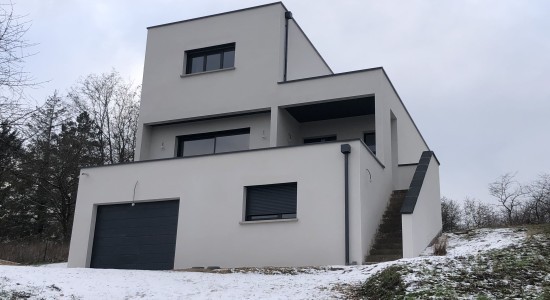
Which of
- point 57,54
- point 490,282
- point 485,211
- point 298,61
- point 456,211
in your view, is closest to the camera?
point 490,282

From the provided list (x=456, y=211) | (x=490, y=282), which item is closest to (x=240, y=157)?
(x=490, y=282)

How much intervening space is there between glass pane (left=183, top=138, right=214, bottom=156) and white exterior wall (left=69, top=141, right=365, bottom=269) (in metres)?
2.83

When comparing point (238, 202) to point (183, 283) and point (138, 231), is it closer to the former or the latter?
point (138, 231)

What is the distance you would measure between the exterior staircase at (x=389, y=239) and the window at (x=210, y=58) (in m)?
7.03

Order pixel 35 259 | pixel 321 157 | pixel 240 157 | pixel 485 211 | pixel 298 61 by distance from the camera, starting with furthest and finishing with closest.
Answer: pixel 485 211, pixel 35 259, pixel 298 61, pixel 240 157, pixel 321 157

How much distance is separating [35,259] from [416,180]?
14879 millimetres

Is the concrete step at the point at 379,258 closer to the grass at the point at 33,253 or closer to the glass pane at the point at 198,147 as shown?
the glass pane at the point at 198,147

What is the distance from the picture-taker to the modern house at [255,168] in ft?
45.5

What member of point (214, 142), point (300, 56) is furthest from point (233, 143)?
point (300, 56)

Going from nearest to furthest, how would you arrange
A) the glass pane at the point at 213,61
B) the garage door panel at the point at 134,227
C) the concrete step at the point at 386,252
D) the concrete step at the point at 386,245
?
the concrete step at the point at 386,252 → the concrete step at the point at 386,245 → the garage door panel at the point at 134,227 → the glass pane at the point at 213,61

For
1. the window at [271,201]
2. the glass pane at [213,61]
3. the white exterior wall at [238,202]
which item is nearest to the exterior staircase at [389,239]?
the white exterior wall at [238,202]

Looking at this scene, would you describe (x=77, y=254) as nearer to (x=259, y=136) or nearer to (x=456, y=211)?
(x=259, y=136)

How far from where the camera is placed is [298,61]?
19.2 metres

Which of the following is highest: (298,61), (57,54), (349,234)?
(298,61)
